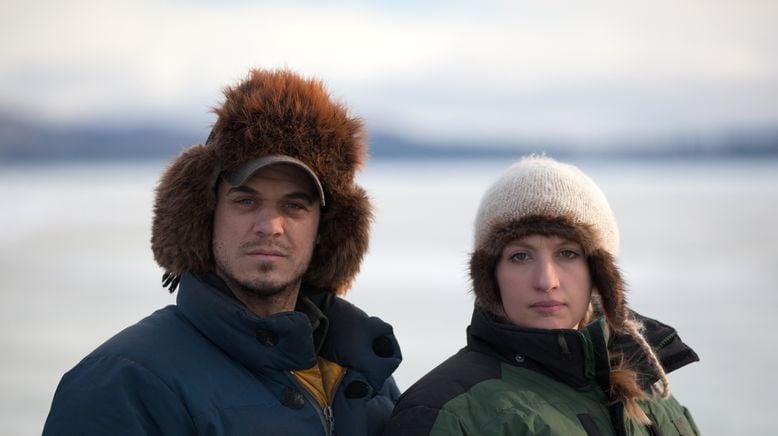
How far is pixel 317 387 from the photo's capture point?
2848 millimetres

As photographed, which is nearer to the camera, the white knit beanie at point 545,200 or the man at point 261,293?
the man at point 261,293

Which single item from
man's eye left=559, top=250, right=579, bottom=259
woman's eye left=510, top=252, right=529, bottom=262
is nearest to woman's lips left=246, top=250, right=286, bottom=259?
woman's eye left=510, top=252, right=529, bottom=262

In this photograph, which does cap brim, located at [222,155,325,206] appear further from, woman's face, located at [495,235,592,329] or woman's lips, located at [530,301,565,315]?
woman's lips, located at [530,301,565,315]

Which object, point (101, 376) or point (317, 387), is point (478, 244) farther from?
point (101, 376)

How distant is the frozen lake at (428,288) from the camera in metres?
6.70

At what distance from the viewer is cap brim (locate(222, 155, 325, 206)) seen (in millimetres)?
2789

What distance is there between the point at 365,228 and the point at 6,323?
6704 mm

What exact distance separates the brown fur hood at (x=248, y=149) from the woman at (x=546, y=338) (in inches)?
18.4

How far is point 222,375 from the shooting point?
8.61ft

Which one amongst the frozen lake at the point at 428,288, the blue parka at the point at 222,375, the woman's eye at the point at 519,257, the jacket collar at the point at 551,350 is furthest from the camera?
the frozen lake at the point at 428,288

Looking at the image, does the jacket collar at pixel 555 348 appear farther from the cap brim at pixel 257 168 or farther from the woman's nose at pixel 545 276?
the cap brim at pixel 257 168

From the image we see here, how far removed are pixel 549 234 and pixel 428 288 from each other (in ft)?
25.0

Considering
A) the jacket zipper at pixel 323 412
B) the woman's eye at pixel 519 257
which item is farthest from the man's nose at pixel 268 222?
the woman's eye at pixel 519 257

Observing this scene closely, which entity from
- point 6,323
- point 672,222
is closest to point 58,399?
point 6,323
